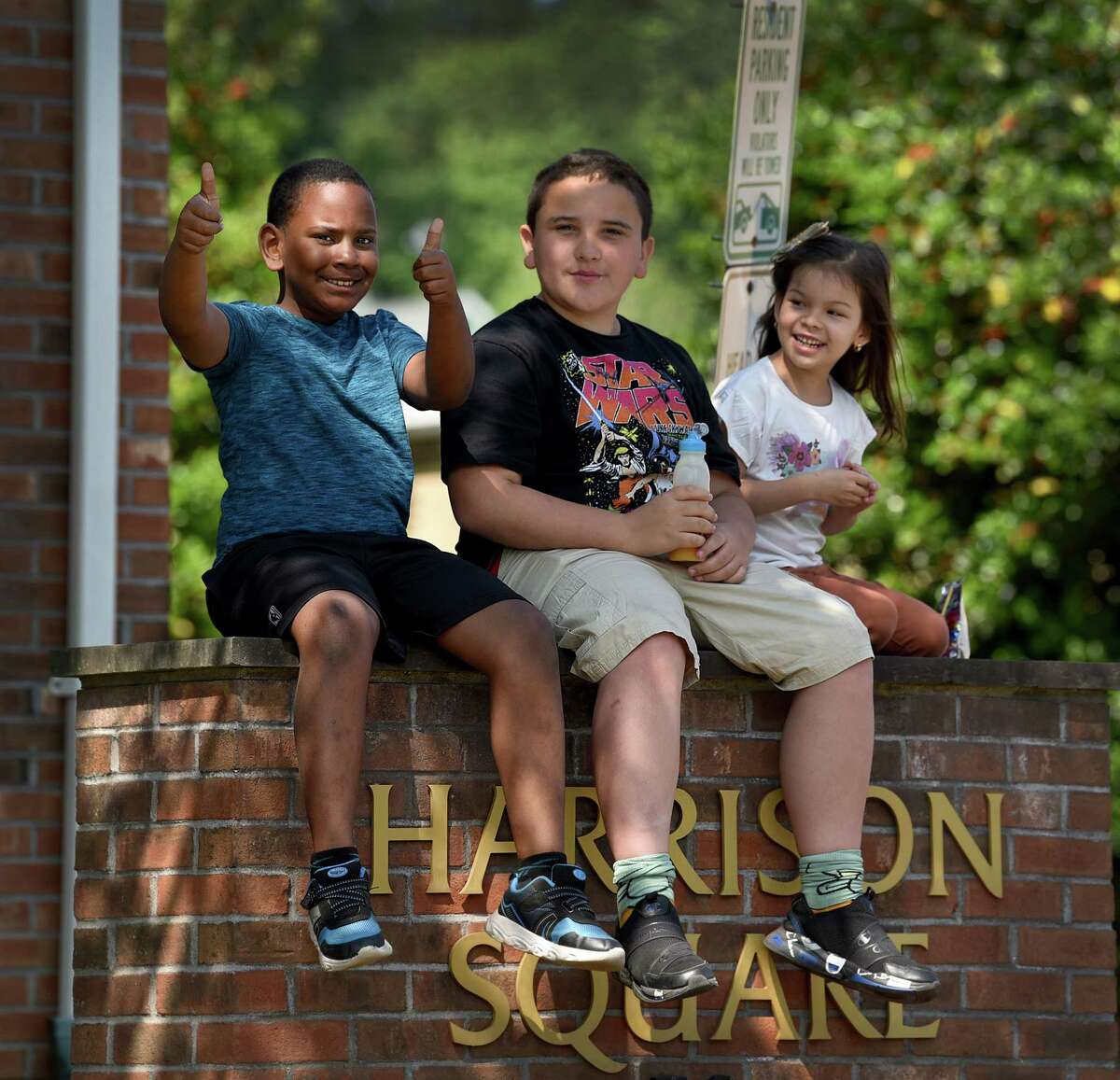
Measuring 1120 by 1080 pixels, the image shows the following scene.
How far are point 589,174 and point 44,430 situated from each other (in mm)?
2054

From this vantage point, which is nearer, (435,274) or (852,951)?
(435,274)

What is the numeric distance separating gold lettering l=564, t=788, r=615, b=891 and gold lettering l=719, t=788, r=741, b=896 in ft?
0.89

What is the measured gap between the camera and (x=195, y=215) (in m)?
3.39

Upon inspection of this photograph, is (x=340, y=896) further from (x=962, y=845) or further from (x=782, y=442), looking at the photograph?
(x=782, y=442)

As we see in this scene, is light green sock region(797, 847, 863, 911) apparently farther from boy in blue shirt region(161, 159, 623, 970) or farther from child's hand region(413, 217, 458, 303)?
child's hand region(413, 217, 458, 303)

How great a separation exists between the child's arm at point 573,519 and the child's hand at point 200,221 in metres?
0.78

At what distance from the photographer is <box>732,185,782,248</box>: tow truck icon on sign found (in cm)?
494

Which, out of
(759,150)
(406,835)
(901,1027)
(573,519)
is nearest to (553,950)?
(406,835)

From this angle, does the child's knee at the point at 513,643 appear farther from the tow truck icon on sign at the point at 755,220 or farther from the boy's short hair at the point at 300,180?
the tow truck icon on sign at the point at 755,220

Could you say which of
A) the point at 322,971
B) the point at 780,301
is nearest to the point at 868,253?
the point at 780,301

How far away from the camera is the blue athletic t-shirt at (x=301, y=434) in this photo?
3.76 meters

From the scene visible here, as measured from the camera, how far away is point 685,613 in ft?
12.6

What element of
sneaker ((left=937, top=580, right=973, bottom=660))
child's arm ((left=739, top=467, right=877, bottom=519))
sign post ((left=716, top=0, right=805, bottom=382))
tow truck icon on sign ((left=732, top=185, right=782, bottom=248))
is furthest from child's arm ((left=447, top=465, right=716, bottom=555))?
tow truck icon on sign ((left=732, top=185, right=782, bottom=248))

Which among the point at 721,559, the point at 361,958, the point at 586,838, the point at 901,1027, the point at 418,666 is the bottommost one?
the point at 901,1027
